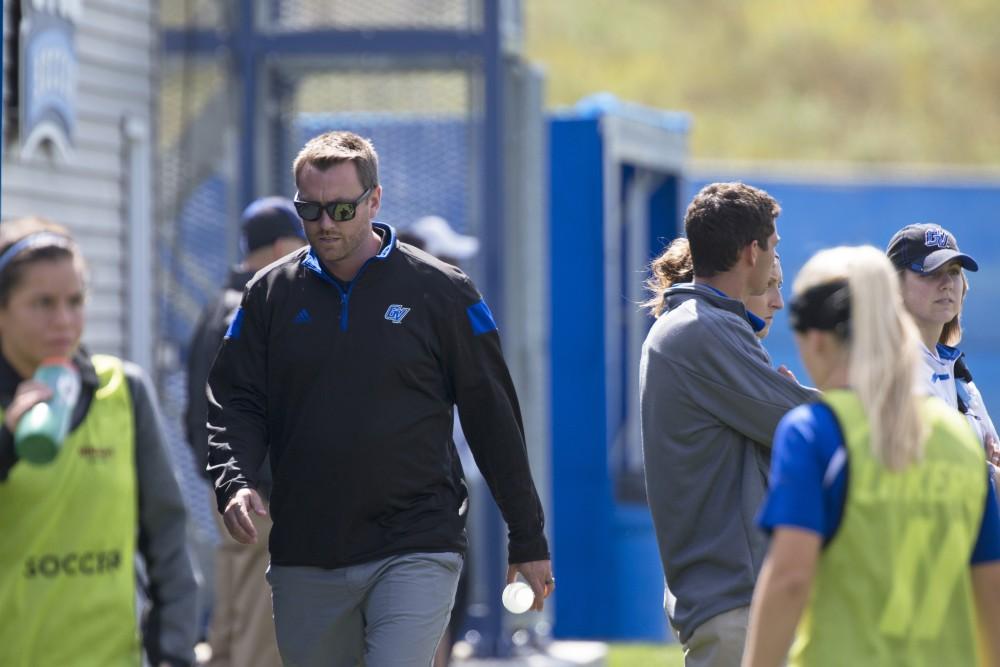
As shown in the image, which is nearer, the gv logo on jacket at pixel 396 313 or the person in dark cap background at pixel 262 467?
the gv logo on jacket at pixel 396 313

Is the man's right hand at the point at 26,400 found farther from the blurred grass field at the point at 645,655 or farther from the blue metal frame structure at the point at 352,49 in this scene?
the blurred grass field at the point at 645,655

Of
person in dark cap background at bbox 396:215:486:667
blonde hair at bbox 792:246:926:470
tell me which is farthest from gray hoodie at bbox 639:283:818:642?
person in dark cap background at bbox 396:215:486:667

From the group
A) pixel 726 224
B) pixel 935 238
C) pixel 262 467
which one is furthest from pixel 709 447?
pixel 262 467

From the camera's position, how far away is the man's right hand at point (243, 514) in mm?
4816

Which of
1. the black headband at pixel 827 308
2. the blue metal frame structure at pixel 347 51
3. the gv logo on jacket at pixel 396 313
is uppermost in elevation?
the blue metal frame structure at pixel 347 51

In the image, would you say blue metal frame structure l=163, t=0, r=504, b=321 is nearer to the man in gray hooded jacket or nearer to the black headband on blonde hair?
the man in gray hooded jacket

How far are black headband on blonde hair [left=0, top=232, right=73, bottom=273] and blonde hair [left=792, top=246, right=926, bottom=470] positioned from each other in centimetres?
158

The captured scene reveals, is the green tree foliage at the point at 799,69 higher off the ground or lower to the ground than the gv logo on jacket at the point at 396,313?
higher

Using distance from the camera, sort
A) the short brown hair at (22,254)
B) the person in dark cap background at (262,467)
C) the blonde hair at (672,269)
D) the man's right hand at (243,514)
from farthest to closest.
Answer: the person in dark cap background at (262,467)
the blonde hair at (672,269)
the man's right hand at (243,514)
the short brown hair at (22,254)

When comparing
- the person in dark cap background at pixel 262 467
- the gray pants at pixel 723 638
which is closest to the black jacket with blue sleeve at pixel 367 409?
the gray pants at pixel 723 638

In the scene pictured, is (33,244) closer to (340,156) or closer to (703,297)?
(340,156)

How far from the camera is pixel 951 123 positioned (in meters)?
34.8

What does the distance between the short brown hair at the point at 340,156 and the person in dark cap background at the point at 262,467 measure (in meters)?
2.07

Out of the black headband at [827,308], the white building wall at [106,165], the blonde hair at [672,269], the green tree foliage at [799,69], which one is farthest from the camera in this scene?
the green tree foliage at [799,69]
